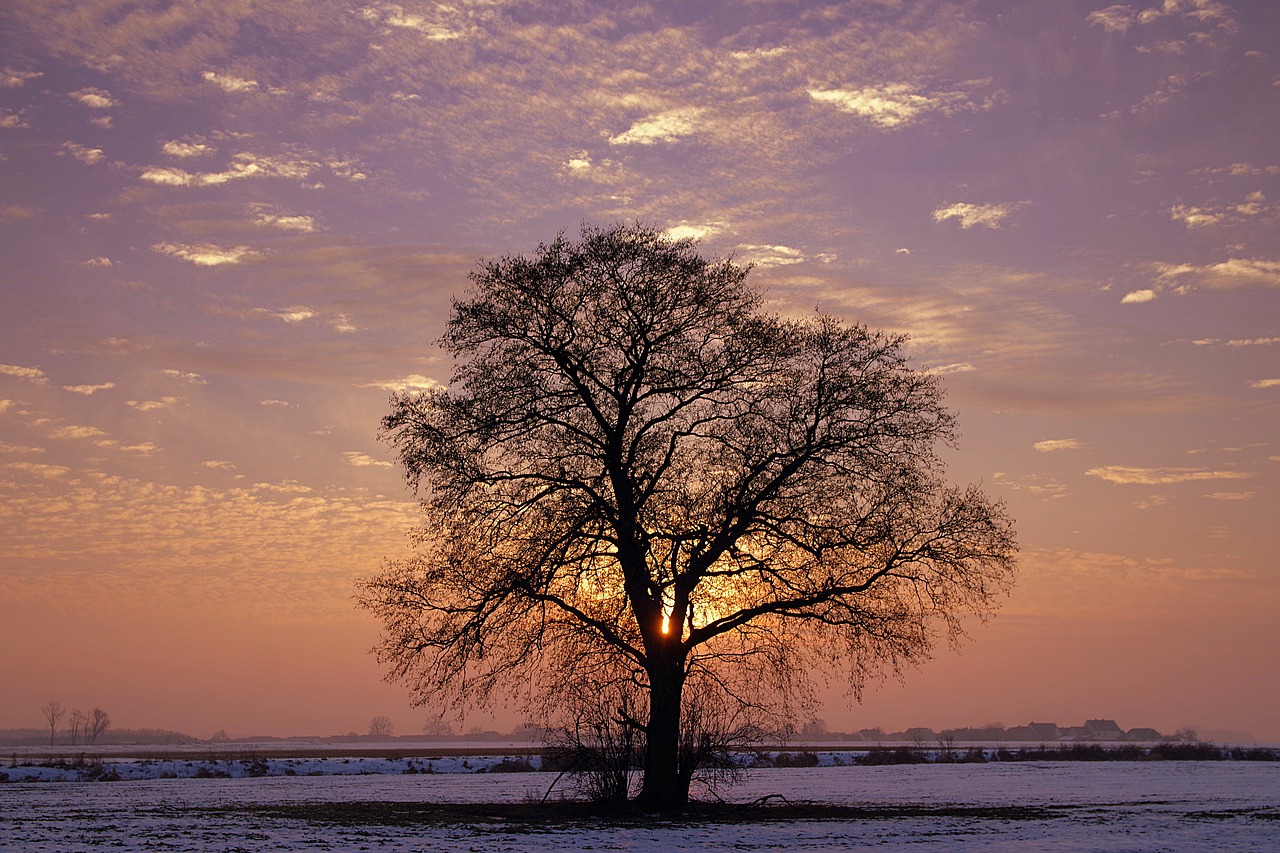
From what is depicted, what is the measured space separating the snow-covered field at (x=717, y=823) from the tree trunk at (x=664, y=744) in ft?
8.41

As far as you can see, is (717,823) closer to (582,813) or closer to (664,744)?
(664,744)

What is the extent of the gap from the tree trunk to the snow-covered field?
Answer: 2564 millimetres

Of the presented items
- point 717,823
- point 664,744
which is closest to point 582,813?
Result: point 664,744

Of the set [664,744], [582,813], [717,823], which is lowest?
[582,813]

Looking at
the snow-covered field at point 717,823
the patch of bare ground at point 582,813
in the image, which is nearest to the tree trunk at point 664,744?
the patch of bare ground at point 582,813

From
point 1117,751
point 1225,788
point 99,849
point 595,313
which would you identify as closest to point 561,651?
point 595,313

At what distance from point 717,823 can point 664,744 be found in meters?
3.07

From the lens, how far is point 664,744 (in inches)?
1230

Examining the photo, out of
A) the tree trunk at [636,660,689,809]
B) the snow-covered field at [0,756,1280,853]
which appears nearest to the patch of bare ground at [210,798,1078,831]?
the snow-covered field at [0,756,1280,853]

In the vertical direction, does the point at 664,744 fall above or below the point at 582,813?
above

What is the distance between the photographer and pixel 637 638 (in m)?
32.5

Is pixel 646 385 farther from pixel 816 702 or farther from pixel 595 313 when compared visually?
pixel 816 702

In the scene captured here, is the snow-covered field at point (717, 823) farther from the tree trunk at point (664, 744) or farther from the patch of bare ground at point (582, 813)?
the tree trunk at point (664, 744)

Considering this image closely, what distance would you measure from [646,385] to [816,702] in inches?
402
